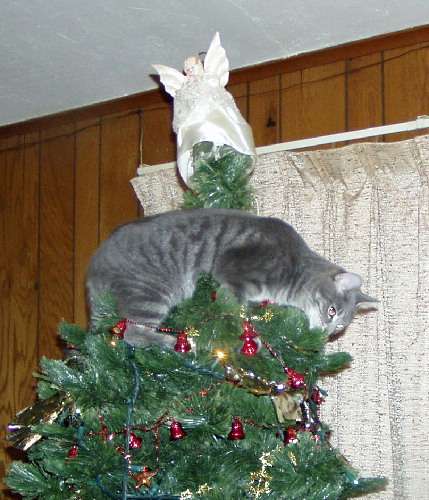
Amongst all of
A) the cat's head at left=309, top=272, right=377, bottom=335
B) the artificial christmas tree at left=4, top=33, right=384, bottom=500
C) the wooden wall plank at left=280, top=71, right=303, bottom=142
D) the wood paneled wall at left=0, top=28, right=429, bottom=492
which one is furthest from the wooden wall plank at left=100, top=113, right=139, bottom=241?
the artificial christmas tree at left=4, top=33, right=384, bottom=500

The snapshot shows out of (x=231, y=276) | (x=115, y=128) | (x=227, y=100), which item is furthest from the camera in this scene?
(x=115, y=128)

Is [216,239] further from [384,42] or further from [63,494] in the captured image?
[384,42]

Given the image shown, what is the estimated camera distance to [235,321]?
45.3 inches

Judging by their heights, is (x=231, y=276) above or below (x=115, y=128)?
below

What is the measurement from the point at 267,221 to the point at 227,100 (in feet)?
1.07

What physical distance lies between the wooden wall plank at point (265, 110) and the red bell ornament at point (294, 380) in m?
1.16

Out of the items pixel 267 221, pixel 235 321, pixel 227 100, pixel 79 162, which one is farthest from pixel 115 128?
pixel 235 321

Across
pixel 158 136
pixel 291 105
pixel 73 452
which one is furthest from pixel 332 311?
pixel 158 136

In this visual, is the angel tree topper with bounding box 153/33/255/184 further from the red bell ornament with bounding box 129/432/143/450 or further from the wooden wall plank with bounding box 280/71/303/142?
the red bell ornament with bounding box 129/432/143/450

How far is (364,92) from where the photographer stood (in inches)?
81.0

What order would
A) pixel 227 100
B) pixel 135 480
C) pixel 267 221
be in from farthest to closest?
pixel 227 100 → pixel 267 221 → pixel 135 480

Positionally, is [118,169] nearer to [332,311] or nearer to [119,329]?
[332,311]

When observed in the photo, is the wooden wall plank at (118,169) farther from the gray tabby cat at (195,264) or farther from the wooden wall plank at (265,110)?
the gray tabby cat at (195,264)

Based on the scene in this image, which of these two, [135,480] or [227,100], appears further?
[227,100]
